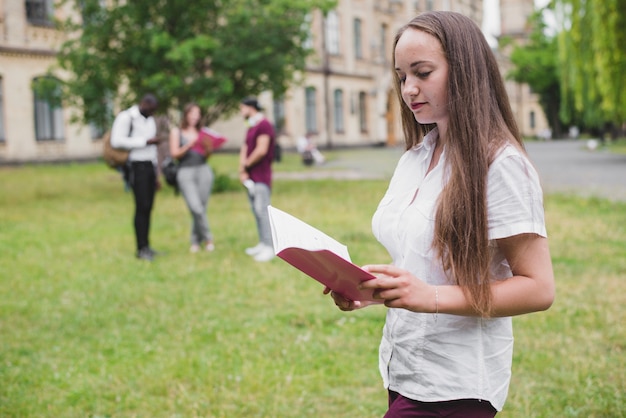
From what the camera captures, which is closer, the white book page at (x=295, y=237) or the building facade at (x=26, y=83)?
the white book page at (x=295, y=237)

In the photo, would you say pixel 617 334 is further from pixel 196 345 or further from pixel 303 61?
pixel 303 61

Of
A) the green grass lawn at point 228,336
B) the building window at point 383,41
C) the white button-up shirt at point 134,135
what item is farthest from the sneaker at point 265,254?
the building window at point 383,41

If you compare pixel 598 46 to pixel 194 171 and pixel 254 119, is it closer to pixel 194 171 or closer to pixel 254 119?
pixel 254 119

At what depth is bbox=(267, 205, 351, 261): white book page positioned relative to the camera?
1.96m

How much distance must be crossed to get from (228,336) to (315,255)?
14.5ft

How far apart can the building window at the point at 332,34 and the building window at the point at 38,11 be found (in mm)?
20450

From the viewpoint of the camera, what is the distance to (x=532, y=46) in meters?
69.8

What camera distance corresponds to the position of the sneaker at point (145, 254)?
998cm

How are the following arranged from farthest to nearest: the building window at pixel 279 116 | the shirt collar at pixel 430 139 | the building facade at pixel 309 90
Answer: the building window at pixel 279 116 → the building facade at pixel 309 90 → the shirt collar at pixel 430 139

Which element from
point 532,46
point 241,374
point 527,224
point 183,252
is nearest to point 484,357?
point 527,224

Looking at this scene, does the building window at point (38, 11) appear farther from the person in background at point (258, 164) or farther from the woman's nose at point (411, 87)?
the woman's nose at point (411, 87)

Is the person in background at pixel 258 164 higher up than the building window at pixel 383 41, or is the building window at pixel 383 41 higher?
the building window at pixel 383 41

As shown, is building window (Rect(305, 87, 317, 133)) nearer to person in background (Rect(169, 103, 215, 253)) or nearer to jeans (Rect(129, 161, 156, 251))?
person in background (Rect(169, 103, 215, 253))

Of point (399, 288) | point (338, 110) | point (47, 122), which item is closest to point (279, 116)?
point (338, 110)
